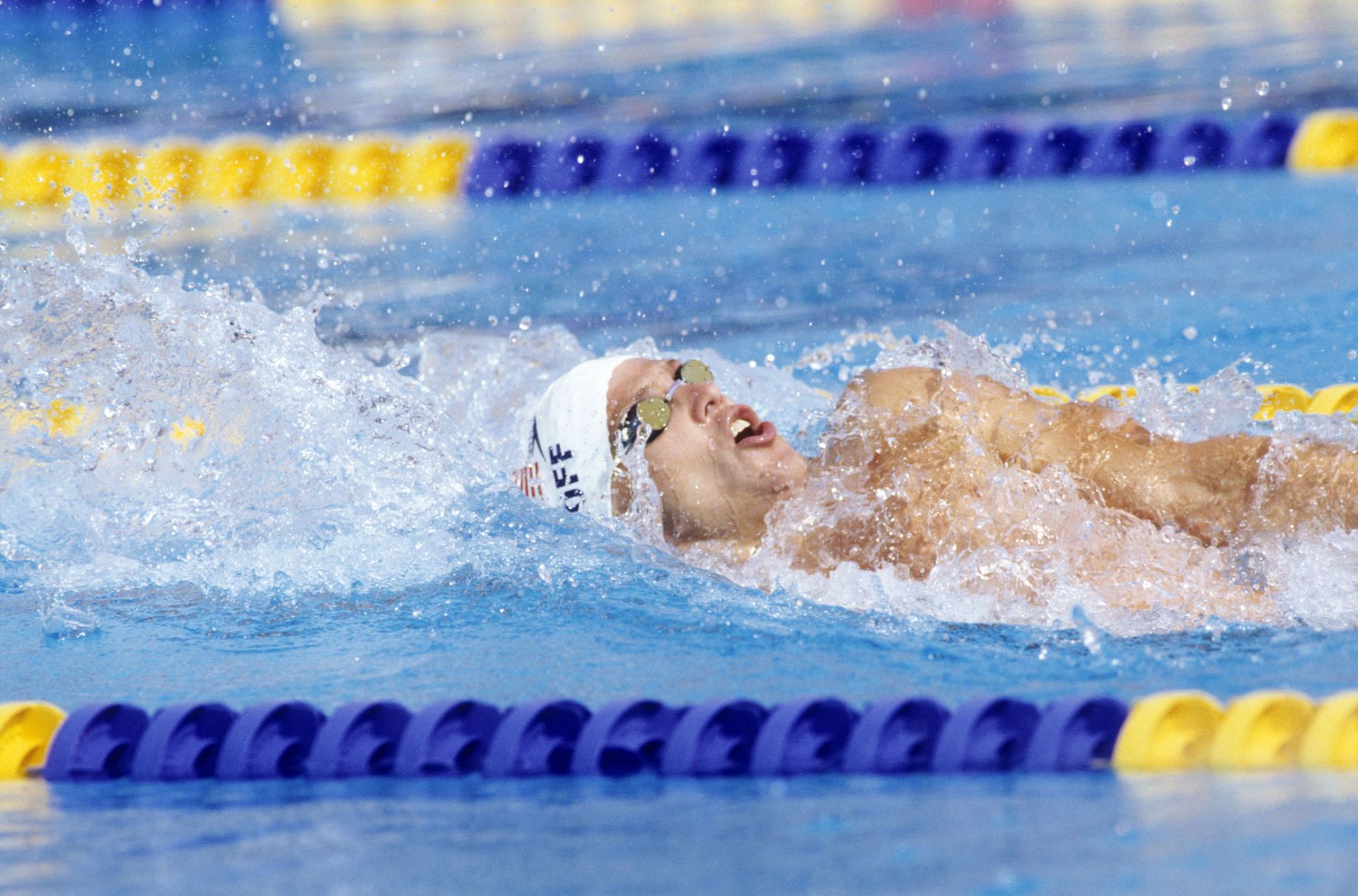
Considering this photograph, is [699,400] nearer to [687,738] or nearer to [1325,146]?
[687,738]

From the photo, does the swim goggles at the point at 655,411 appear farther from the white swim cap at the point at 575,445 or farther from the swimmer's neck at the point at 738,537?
the swimmer's neck at the point at 738,537

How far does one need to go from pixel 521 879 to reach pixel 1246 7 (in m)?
8.25

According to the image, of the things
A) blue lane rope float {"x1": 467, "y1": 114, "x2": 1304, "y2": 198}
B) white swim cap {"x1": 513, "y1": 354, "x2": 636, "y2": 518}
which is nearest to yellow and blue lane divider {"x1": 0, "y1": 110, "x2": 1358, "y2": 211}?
blue lane rope float {"x1": 467, "y1": 114, "x2": 1304, "y2": 198}

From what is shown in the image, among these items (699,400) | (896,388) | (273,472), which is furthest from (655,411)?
(273,472)

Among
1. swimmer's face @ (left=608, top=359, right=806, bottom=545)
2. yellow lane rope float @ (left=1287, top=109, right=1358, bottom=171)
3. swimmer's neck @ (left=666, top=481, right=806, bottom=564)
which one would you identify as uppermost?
yellow lane rope float @ (left=1287, top=109, right=1358, bottom=171)

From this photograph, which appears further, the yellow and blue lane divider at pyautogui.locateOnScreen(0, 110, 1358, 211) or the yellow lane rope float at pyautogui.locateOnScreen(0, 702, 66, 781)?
the yellow and blue lane divider at pyautogui.locateOnScreen(0, 110, 1358, 211)

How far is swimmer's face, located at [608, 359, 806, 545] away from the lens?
8.80 ft

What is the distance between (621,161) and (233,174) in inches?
53.1

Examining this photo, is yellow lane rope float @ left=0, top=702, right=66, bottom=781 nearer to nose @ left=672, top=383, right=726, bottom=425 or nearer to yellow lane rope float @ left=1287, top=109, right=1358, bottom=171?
nose @ left=672, top=383, right=726, bottom=425

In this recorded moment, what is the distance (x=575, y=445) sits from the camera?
2.84 m

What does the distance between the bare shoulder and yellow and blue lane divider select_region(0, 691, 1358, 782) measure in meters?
0.78

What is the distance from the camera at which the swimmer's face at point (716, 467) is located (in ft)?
8.80

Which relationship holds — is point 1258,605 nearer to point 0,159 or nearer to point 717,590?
point 717,590

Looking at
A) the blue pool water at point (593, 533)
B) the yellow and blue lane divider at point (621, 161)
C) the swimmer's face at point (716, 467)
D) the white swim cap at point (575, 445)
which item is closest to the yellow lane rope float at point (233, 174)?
the yellow and blue lane divider at point (621, 161)
